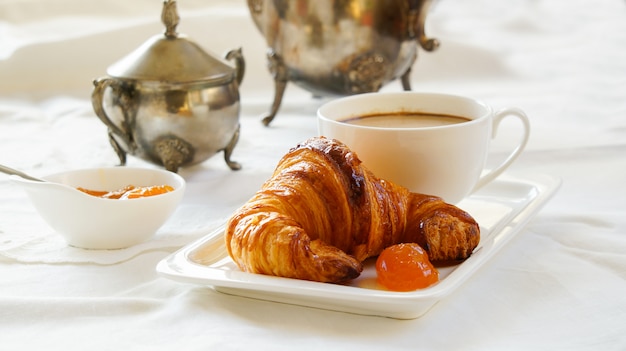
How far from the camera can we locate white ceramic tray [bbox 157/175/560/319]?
91cm

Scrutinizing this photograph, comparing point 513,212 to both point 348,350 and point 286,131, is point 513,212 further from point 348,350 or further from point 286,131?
point 286,131

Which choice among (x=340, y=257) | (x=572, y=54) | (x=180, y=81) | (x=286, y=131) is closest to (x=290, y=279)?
(x=340, y=257)

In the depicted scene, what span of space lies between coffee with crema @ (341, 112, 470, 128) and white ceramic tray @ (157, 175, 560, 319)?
18cm

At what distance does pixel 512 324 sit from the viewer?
0.96 metres

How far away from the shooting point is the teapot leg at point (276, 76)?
192 cm

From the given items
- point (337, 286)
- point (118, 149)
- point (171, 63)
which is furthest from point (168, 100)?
point (337, 286)

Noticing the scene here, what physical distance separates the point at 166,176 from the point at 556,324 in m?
0.65

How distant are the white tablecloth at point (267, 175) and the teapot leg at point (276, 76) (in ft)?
0.10

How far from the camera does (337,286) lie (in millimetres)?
932

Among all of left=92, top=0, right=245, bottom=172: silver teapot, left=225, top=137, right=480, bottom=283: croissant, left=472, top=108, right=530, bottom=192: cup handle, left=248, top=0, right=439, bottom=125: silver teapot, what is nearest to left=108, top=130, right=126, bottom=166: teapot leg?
left=92, top=0, right=245, bottom=172: silver teapot

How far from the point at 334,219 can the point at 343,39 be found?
2.70 ft

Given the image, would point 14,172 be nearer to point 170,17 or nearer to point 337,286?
point 170,17

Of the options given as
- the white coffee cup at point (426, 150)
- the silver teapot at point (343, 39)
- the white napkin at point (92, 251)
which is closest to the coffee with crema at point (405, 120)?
the white coffee cup at point (426, 150)

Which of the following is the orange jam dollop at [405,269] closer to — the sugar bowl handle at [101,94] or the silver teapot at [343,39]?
the sugar bowl handle at [101,94]
